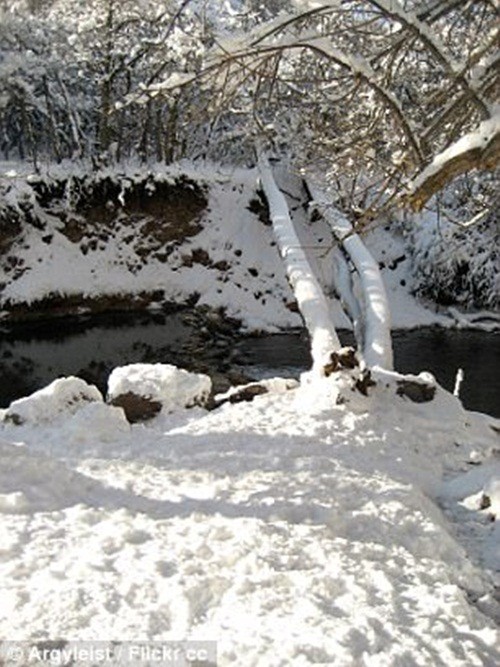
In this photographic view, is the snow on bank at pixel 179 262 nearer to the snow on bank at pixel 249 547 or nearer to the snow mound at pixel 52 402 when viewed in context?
the snow mound at pixel 52 402

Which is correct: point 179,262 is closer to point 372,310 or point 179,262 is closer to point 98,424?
point 372,310

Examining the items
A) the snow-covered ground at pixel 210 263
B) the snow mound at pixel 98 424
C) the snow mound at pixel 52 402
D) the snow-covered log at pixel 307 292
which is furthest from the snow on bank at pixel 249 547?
the snow-covered ground at pixel 210 263

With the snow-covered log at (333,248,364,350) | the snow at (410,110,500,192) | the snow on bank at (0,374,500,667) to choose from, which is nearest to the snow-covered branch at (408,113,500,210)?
the snow at (410,110,500,192)

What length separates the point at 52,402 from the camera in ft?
22.7

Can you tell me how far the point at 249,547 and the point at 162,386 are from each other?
3.72 meters

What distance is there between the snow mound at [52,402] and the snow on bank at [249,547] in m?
0.58

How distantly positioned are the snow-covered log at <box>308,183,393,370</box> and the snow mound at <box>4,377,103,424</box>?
3045mm

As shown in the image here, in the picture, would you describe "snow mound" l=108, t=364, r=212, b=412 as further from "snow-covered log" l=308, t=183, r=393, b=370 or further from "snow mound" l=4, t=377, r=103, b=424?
"snow-covered log" l=308, t=183, r=393, b=370

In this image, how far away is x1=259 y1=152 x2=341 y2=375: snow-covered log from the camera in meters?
8.44

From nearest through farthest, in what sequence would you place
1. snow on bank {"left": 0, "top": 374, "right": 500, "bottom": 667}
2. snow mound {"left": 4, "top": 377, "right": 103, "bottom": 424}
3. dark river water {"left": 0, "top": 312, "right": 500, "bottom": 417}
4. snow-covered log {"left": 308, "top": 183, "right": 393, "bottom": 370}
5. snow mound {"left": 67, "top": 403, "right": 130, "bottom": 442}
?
snow on bank {"left": 0, "top": 374, "right": 500, "bottom": 667}, snow mound {"left": 67, "top": 403, "right": 130, "bottom": 442}, snow mound {"left": 4, "top": 377, "right": 103, "bottom": 424}, snow-covered log {"left": 308, "top": 183, "right": 393, "bottom": 370}, dark river water {"left": 0, "top": 312, "right": 500, "bottom": 417}

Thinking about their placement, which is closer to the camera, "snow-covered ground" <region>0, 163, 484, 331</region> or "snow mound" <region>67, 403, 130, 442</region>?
"snow mound" <region>67, 403, 130, 442</region>

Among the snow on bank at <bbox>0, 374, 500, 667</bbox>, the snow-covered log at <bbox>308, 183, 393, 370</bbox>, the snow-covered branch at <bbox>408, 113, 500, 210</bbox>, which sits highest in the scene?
the snow-covered branch at <bbox>408, 113, 500, 210</bbox>

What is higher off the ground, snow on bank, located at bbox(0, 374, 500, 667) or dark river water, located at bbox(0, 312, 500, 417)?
snow on bank, located at bbox(0, 374, 500, 667)

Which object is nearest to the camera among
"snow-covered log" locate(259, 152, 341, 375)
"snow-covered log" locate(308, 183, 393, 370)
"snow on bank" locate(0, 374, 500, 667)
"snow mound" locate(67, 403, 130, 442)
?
"snow on bank" locate(0, 374, 500, 667)
